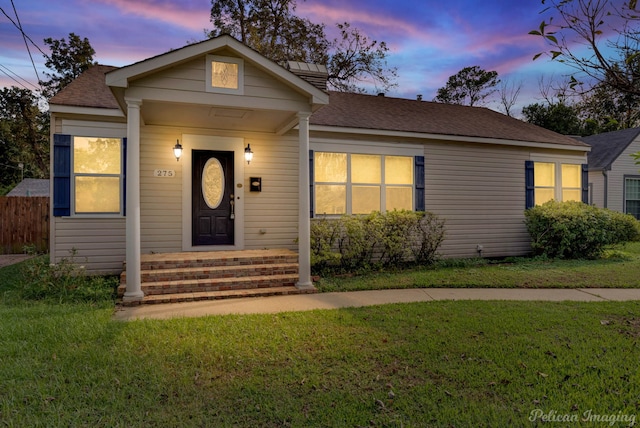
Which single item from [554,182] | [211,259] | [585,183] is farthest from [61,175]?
[585,183]

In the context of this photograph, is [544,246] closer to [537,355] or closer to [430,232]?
[430,232]

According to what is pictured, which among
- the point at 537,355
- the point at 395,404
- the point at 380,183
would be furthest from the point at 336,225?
the point at 395,404

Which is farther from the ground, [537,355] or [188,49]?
[188,49]

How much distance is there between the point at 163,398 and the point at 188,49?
4.63 m

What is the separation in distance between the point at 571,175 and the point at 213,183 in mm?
9587

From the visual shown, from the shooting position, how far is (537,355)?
3.26 meters

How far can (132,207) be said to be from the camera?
5.23 metres

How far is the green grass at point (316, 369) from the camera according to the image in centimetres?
242

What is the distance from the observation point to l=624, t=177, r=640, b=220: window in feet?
51.6

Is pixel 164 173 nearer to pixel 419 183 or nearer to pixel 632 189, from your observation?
pixel 419 183

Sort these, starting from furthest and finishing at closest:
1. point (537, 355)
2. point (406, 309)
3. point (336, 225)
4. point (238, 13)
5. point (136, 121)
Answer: point (238, 13) < point (336, 225) < point (136, 121) < point (406, 309) < point (537, 355)

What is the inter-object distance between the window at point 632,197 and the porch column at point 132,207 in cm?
1877

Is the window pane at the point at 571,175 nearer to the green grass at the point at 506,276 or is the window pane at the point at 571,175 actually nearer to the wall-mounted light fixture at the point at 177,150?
the green grass at the point at 506,276

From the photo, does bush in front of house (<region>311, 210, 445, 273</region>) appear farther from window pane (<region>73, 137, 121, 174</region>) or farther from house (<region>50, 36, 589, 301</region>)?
window pane (<region>73, 137, 121, 174</region>)
